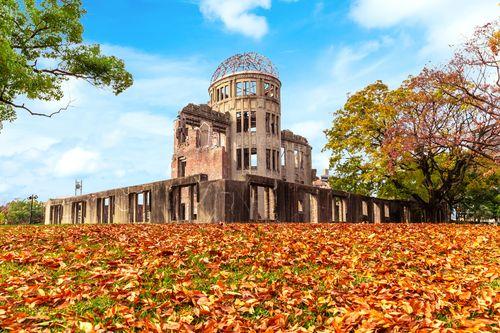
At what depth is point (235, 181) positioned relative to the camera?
1659 centimetres

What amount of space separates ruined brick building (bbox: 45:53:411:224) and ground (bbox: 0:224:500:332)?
7.37 meters

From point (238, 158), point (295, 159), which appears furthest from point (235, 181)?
point (295, 159)

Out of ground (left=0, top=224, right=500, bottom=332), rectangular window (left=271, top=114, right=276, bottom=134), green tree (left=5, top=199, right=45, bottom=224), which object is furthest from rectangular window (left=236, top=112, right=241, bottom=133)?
ground (left=0, top=224, right=500, bottom=332)

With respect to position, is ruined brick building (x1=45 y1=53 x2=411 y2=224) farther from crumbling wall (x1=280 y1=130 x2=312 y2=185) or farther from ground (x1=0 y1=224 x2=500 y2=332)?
ground (x1=0 y1=224 x2=500 y2=332)

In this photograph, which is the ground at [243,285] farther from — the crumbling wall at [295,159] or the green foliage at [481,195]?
the crumbling wall at [295,159]

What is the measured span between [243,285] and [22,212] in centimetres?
6430

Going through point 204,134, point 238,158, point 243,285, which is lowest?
point 243,285

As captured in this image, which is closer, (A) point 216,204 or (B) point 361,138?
(A) point 216,204

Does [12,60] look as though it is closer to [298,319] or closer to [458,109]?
[298,319]

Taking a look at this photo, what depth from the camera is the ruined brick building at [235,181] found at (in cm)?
1717

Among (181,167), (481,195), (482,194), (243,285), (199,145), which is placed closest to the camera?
(243,285)

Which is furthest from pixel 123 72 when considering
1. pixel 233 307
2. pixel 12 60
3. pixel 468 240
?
pixel 233 307

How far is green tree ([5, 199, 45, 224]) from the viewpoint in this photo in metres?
59.2

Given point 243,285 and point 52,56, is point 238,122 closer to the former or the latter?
point 52,56
